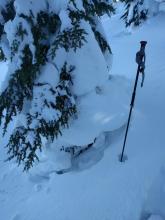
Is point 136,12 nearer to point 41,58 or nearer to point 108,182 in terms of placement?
point 41,58

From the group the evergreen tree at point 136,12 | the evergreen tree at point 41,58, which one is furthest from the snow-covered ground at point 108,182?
the evergreen tree at point 136,12

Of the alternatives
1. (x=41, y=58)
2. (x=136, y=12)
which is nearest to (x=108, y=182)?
(x=41, y=58)

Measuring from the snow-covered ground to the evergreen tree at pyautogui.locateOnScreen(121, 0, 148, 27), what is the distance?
5213mm

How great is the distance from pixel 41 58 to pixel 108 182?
2763 mm

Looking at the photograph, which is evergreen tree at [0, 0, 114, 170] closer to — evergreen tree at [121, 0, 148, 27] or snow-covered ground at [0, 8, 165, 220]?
snow-covered ground at [0, 8, 165, 220]

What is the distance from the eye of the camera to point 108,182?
5.39 m

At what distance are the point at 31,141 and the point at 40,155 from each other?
163cm

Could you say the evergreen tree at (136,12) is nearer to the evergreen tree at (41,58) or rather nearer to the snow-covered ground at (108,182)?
the snow-covered ground at (108,182)

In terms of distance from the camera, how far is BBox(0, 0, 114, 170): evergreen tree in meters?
4.43

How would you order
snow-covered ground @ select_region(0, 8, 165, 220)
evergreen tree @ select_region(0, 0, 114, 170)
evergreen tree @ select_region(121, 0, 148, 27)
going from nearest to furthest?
evergreen tree @ select_region(0, 0, 114, 170)
snow-covered ground @ select_region(0, 8, 165, 220)
evergreen tree @ select_region(121, 0, 148, 27)

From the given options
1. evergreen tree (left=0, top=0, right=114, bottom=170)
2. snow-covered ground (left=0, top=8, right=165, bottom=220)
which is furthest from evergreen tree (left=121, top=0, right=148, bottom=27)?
evergreen tree (left=0, top=0, right=114, bottom=170)

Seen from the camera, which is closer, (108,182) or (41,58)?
(41,58)

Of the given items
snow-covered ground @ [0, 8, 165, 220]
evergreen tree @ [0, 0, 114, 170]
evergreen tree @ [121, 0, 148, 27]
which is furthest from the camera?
evergreen tree @ [121, 0, 148, 27]

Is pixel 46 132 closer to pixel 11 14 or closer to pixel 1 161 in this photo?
pixel 11 14
